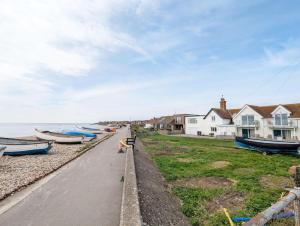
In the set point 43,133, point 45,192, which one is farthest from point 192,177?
point 43,133

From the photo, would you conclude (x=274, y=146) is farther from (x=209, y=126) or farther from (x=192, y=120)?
(x=192, y=120)

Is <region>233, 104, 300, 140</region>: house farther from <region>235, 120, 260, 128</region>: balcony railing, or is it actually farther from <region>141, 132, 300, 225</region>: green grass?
<region>141, 132, 300, 225</region>: green grass

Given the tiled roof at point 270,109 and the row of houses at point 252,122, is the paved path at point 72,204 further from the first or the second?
the tiled roof at point 270,109

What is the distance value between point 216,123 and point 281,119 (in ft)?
47.7

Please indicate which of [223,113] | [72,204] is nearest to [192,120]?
[223,113]

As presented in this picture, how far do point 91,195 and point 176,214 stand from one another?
126 inches

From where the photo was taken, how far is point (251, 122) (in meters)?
39.5

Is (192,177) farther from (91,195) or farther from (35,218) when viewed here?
(35,218)

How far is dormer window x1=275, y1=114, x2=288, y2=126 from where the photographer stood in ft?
112

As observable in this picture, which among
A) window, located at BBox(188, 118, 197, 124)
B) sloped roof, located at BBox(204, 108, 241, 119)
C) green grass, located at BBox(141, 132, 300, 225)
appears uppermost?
sloped roof, located at BBox(204, 108, 241, 119)

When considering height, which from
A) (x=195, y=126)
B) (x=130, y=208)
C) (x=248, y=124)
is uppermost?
(x=248, y=124)

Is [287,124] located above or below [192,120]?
below

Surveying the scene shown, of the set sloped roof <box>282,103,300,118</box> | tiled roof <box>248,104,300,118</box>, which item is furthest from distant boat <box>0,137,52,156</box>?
tiled roof <box>248,104,300,118</box>

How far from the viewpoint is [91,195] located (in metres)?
7.61
